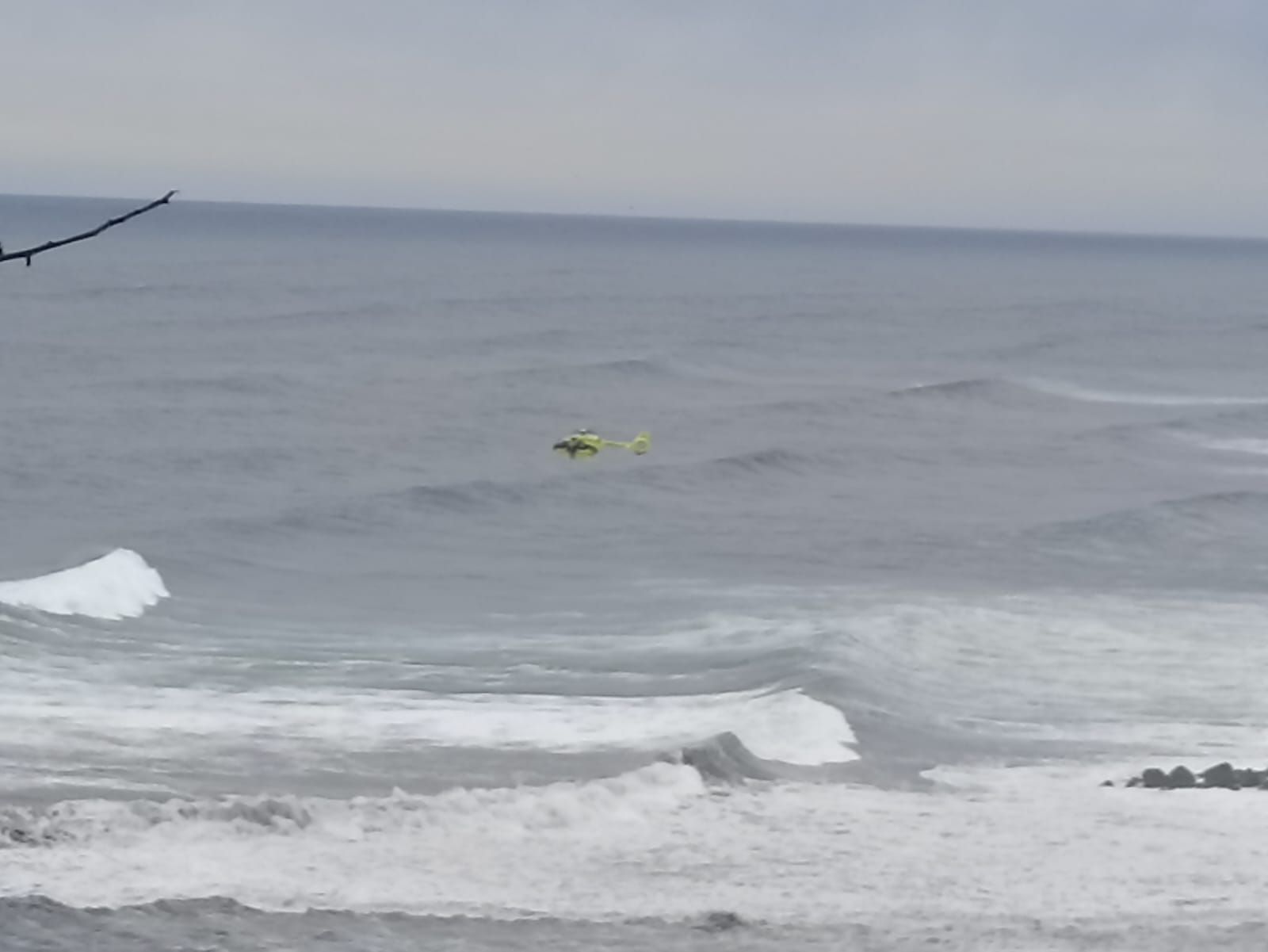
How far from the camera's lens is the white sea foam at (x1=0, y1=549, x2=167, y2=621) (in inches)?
952

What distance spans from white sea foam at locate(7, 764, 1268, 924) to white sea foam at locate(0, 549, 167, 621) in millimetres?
9253

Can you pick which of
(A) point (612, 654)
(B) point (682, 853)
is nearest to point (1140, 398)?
(A) point (612, 654)

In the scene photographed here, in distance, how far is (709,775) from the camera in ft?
56.7

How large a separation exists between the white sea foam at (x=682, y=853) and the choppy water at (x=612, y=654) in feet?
0.16

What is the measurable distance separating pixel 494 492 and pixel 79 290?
2067 inches

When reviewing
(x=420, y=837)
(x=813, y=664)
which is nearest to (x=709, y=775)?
(x=420, y=837)

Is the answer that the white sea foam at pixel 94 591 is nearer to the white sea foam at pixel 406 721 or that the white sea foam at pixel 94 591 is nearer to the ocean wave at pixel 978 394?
the white sea foam at pixel 406 721

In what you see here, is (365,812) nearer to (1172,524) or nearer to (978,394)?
(1172,524)

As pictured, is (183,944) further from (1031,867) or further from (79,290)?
(79,290)

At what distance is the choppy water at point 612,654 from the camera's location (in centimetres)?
1395

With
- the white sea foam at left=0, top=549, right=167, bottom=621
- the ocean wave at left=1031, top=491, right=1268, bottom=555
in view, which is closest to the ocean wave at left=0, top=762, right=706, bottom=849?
the white sea foam at left=0, top=549, right=167, bottom=621

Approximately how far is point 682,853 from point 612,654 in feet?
24.6

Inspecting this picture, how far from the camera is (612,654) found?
22.5m

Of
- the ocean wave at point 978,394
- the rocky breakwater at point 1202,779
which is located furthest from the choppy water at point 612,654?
the rocky breakwater at point 1202,779
